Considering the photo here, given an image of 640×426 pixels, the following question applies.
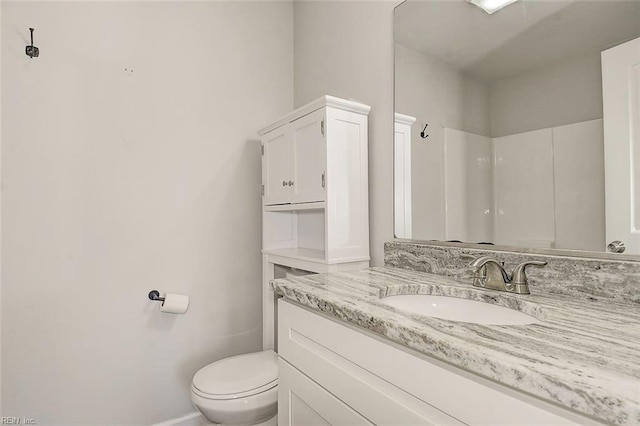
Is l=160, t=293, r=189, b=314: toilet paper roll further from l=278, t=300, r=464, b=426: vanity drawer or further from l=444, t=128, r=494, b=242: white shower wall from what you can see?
l=444, t=128, r=494, b=242: white shower wall

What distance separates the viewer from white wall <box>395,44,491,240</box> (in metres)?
1.26

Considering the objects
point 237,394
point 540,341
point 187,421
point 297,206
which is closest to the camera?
point 540,341

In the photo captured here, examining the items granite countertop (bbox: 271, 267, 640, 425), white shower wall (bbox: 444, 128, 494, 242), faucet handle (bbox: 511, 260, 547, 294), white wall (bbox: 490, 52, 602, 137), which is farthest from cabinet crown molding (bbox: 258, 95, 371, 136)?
faucet handle (bbox: 511, 260, 547, 294)

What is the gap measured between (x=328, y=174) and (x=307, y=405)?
87 cm

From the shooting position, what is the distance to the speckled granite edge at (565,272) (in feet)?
2.73

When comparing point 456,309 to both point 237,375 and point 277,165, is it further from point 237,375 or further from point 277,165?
point 277,165

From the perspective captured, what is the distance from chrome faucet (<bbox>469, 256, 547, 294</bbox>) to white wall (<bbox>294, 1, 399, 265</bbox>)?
1.68 feet

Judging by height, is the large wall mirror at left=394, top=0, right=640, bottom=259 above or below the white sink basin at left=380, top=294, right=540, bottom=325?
above

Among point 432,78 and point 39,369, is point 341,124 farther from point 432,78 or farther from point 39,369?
point 39,369

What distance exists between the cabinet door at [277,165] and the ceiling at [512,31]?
72 cm

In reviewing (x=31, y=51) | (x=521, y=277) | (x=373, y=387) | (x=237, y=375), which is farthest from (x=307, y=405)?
(x=31, y=51)

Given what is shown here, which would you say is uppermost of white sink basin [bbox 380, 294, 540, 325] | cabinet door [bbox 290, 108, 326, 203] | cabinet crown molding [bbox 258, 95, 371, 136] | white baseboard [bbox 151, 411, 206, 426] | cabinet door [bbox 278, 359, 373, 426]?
cabinet crown molding [bbox 258, 95, 371, 136]

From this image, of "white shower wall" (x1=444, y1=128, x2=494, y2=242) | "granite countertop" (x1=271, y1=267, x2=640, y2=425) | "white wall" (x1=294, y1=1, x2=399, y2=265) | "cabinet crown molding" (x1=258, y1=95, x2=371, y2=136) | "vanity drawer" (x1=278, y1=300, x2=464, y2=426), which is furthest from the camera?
"white wall" (x1=294, y1=1, x2=399, y2=265)

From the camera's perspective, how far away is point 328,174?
Result: 144 centimetres
